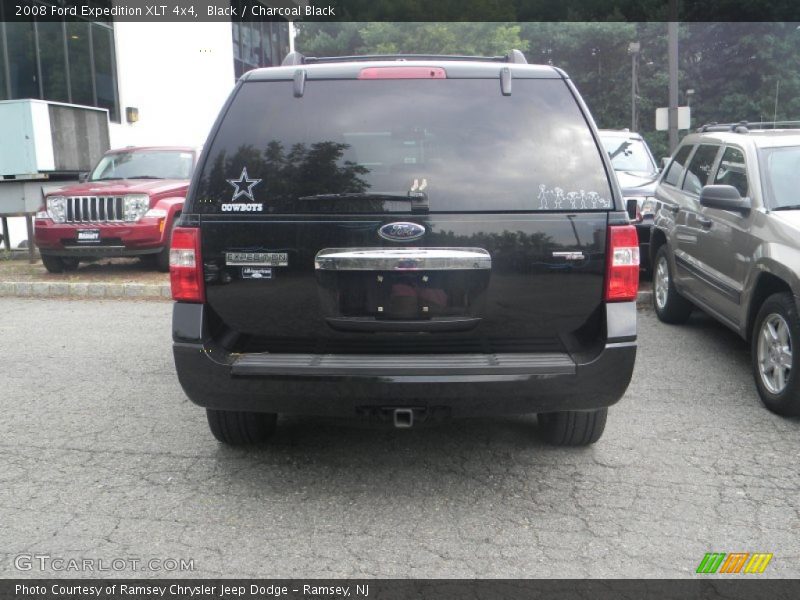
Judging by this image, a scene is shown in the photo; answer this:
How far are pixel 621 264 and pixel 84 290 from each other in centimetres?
797

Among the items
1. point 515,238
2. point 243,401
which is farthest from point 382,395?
point 515,238

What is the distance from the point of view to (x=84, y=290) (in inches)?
385

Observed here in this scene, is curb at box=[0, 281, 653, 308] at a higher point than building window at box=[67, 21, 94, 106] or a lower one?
lower

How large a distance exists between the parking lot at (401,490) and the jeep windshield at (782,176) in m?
1.30

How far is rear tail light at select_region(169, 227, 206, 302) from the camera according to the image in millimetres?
3520

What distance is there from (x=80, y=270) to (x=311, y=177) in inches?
350

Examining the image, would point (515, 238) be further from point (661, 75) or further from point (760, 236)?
point (661, 75)

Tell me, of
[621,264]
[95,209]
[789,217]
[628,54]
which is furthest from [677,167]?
[628,54]

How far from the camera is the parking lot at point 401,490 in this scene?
3217 mm

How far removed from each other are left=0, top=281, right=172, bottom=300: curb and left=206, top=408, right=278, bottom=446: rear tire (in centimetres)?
547

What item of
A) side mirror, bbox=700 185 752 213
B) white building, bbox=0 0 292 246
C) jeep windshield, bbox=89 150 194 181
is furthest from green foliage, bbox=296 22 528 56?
side mirror, bbox=700 185 752 213

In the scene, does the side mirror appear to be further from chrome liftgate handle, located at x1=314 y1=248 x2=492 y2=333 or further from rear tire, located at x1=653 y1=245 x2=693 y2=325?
chrome liftgate handle, located at x1=314 y1=248 x2=492 y2=333

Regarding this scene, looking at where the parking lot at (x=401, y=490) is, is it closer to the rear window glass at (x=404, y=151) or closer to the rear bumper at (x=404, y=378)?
the rear bumper at (x=404, y=378)

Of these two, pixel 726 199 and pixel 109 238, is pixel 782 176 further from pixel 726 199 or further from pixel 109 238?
pixel 109 238
